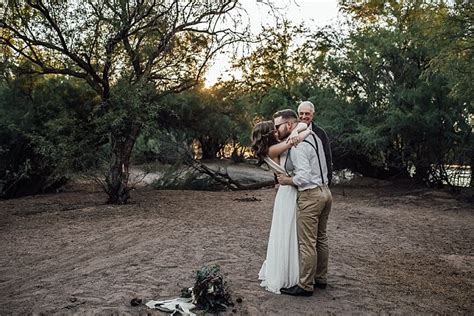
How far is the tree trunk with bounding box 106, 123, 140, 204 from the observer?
37.7 ft

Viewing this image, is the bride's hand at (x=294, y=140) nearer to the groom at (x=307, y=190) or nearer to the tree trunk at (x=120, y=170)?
the groom at (x=307, y=190)

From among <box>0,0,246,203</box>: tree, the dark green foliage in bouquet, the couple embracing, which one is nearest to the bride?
the couple embracing

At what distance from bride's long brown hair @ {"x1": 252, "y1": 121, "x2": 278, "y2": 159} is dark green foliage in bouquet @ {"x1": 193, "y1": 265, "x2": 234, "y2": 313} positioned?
1.42 meters

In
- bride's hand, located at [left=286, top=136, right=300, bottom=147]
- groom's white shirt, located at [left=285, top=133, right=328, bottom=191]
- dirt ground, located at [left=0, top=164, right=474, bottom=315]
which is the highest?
bride's hand, located at [left=286, top=136, right=300, bottom=147]

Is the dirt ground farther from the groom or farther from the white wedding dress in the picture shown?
the groom

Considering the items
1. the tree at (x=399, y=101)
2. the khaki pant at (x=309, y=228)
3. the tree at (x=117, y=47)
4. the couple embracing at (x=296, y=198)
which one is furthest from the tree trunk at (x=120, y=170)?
the khaki pant at (x=309, y=228)

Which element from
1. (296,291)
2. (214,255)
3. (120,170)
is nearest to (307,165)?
(296,291)

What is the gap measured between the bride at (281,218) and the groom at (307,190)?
0.06 metres

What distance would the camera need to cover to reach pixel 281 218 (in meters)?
4.76

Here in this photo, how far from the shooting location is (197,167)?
16.1 meters

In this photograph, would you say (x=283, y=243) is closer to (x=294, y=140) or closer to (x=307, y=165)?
(x=307, y=165)

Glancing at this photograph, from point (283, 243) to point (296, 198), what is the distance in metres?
0.50

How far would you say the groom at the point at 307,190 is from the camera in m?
4.62

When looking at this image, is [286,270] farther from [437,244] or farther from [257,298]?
[437,244]
